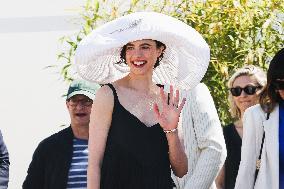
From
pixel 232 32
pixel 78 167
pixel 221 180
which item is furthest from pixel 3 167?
pixel 232 32

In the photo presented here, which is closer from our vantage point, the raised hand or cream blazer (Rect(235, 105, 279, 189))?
the raised hand

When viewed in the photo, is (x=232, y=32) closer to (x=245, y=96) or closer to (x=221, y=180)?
(x=245, y=96)

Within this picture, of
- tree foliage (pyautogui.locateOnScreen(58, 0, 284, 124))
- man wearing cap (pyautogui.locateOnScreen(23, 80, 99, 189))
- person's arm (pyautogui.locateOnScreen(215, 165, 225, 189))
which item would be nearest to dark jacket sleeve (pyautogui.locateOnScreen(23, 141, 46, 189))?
man wearing cap (pyautogui.locateOnScreen(23, 80, 99, 189))

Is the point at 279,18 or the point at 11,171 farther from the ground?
the point at 279,18

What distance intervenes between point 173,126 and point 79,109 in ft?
4.98

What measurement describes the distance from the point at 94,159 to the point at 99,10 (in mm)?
2953

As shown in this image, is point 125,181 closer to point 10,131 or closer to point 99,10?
point 99,10

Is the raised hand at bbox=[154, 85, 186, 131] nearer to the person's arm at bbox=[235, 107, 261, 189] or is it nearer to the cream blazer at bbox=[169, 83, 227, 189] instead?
the cream blazer at bbox=[169, 83, 227, 189]

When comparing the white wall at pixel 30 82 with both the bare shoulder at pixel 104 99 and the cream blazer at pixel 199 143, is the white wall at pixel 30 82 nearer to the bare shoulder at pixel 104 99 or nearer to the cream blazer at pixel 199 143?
the cream blazer at pixel 199 143

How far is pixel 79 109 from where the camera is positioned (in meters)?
5.01

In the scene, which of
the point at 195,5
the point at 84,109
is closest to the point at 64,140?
the point at 84,109

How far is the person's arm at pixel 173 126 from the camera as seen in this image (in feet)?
11.7

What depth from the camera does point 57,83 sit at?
7.43 meters

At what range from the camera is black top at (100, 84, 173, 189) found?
358cm
